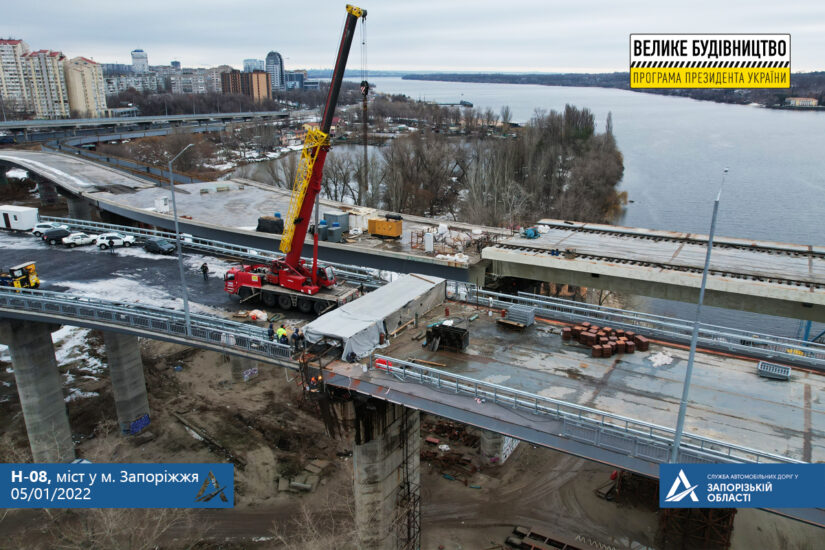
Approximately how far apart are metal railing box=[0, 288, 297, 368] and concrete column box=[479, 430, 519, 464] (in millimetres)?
14616

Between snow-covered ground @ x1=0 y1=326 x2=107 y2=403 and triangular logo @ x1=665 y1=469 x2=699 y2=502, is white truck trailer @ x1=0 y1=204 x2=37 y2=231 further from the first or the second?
triangular logo @ x1=665 y1=469 x2=699 y2=502

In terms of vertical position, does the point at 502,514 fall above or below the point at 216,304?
below

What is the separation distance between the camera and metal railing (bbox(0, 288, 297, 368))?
26.1m

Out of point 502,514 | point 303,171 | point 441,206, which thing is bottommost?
point 502,514

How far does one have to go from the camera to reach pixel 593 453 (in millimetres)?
18047

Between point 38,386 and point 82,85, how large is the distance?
646ft

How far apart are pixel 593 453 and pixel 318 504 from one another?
18.6m

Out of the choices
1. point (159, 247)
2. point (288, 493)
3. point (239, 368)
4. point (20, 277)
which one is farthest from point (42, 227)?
point (288, 493)

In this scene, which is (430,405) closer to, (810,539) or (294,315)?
→ (294,315)

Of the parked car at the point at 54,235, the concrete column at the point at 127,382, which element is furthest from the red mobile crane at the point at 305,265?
the parked car at the point at 54,235

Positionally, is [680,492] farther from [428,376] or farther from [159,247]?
[159,247]

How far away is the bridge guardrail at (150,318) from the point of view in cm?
2606

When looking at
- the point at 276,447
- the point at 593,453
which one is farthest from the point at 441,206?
the point at 593,453

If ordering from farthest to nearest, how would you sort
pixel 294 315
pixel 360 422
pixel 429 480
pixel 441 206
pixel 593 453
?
pixel 441 206
pixel 429 480
pixel 294 315
pixel 360 422
pixel 593 453
